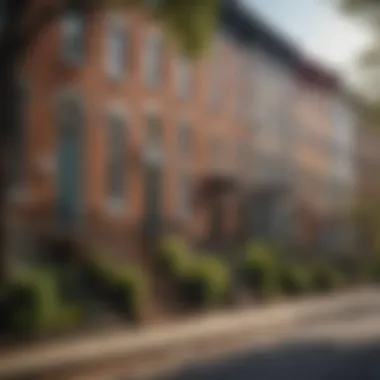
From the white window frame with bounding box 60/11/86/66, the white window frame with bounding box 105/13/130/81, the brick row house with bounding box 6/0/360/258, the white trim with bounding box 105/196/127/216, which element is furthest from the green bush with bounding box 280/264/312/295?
the white window frame with bounding box 60/11/86/66

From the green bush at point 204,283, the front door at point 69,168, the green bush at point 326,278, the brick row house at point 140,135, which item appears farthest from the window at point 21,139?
the green bush at point 326,278

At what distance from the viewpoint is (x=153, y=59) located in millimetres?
6781

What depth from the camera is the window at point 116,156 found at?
21.8 feet

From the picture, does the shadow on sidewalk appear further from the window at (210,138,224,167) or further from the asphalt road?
the window at (210,138,224,167)

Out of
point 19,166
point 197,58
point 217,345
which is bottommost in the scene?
point 217,345

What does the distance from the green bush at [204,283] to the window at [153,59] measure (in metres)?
1.05

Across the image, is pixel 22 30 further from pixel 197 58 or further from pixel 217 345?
pixel 217 345

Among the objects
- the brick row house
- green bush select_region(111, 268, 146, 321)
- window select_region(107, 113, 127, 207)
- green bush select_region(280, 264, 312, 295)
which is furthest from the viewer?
green bush select_region(111, 268, 146, 321)

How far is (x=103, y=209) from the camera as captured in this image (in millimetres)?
6598

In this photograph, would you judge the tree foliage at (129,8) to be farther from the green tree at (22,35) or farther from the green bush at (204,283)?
the green bush at (204,283)

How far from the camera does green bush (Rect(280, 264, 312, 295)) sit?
598cm

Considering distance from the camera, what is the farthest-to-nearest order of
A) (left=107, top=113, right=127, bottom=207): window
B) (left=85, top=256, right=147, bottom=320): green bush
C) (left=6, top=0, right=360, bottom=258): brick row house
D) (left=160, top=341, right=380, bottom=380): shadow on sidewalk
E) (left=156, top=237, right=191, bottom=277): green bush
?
(left=85, top=256, right=147, bottom=320): green bush → (left=156, top=237, right=191, bottom=277): green bush → (left=107, top=113, right=127, bottom=207): window → (left=6, top=0, right=360, bottom=258): brick row house → (left=160, top=341, right=380, bottom=380): shadow on sidewalk

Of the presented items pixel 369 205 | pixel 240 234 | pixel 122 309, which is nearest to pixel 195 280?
pixel 122 309

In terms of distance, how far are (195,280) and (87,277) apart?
25.0 inches
